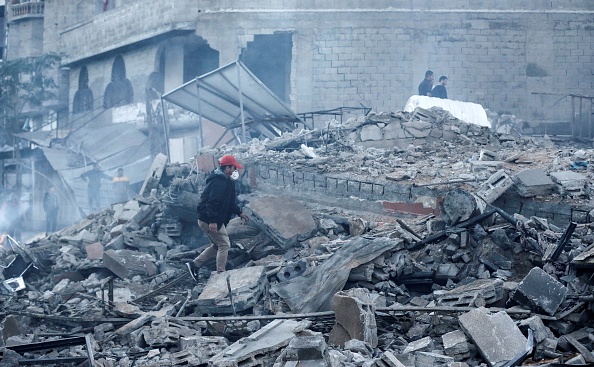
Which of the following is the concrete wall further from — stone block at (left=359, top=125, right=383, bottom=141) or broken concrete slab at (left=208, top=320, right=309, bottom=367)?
broken concrete slab at (left=208, top=320, right=309, bottom=367)

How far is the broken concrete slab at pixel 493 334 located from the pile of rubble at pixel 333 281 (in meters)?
0.01

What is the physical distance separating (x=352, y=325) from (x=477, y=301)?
1.10 m

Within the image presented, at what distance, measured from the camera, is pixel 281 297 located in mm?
7258

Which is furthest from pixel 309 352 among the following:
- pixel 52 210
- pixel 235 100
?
pixel 52 210

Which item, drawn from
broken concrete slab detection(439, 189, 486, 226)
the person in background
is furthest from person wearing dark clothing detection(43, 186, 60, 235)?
broken concrete slab detection(439, 189, 486, 226)

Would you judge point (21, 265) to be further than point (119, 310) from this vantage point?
Yes

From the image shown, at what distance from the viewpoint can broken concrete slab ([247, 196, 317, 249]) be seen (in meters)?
9.18

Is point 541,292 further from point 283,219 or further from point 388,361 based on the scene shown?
point 283,219

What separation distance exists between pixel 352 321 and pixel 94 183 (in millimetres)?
16568

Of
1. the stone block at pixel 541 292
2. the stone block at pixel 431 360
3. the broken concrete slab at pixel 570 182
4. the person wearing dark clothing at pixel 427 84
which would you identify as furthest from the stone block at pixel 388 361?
the person wearing dark clothing at pixel 427 84

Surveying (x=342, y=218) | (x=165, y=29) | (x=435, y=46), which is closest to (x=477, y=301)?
(x=342, y=218)

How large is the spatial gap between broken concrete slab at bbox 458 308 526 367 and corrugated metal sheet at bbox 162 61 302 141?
8569 mm

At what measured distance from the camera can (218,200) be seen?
8.85 meters

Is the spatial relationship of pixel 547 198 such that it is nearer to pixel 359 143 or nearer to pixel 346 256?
pixel 346 256
